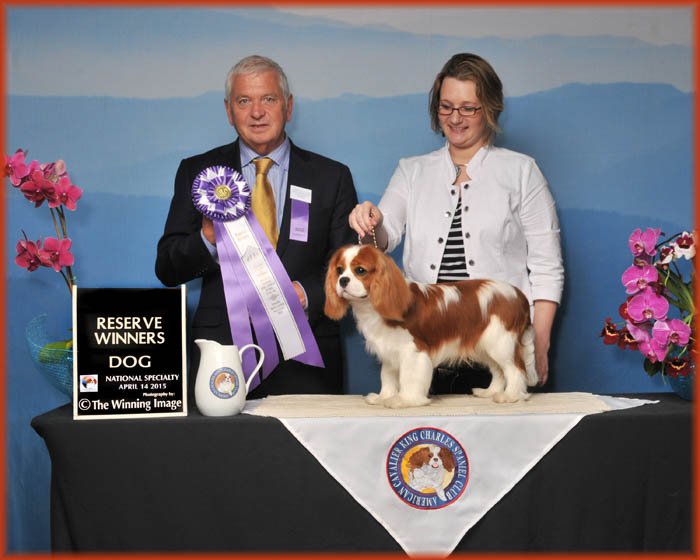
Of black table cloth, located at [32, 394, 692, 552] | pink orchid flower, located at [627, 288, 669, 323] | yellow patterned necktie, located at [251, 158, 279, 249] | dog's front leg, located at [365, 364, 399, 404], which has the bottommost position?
black table cloth, located at [32, 394, 692, 552]

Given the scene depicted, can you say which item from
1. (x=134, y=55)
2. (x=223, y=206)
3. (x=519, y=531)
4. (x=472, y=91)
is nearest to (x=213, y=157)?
(x=223, y=206)

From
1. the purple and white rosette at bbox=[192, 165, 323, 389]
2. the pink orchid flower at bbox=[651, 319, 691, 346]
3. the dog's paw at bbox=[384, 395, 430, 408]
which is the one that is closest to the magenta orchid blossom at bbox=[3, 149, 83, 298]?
the purple and white rosette at bbox=[192, 165, 323, 389]

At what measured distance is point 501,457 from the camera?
2.22 m

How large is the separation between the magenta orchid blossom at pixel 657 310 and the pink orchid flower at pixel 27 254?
1.91m

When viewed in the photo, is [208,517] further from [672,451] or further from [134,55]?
[134,55]

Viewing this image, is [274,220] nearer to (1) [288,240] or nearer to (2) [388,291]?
(1) [288,240]

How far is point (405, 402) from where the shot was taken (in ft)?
7.72

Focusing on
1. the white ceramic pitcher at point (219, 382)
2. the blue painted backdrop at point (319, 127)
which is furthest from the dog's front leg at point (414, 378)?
the blue painted backdrop at point (319, 127)

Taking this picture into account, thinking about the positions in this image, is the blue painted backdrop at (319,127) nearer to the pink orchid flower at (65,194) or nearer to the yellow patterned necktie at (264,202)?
the yellow patterned necktie at (264,202)

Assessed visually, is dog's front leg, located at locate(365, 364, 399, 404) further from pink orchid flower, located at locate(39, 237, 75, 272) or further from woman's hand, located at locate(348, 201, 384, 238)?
pink orchid flower, located at locate(39, 237, 75, 272)

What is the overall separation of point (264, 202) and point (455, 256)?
72 centimetres

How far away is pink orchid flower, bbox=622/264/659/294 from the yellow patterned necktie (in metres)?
1.21

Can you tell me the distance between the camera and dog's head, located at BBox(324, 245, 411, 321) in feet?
7.52

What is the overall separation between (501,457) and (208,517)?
2.65 feet
